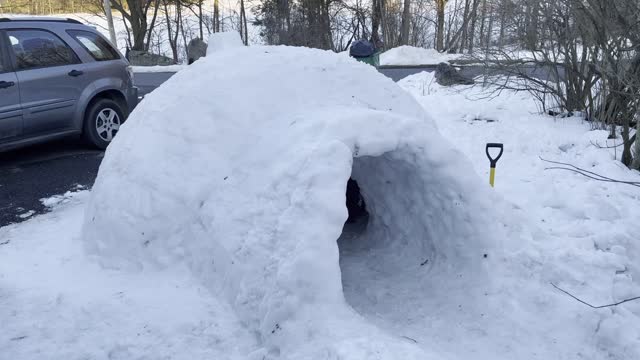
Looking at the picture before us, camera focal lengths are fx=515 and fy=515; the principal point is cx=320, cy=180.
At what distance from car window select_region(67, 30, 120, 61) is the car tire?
2.06 ft

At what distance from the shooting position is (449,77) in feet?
39.1

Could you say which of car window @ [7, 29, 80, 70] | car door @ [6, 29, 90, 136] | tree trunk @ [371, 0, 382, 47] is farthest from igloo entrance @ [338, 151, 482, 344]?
tree trunk @ [371, 0, 382, 47]

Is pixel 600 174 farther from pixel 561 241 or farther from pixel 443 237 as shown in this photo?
pixel 443 237

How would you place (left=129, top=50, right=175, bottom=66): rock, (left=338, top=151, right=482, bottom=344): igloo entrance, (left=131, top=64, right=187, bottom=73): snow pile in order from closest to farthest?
(left=338, top=151, right=482, bottom=344): igloo entrance
(left=131, top=64, right=187, bottom=73): snow pile
(left=129, top=50, right=175, bottom=66): rock

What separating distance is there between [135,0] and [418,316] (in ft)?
91.2

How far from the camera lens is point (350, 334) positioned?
279 cm

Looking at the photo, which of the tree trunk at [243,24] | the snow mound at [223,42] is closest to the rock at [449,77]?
the snow mound at [223,42]

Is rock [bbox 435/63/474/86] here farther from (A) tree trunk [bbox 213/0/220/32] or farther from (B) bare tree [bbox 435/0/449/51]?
(A) tree trunk [bbox 213/0/220/32]

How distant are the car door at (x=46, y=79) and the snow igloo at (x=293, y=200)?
2.59m

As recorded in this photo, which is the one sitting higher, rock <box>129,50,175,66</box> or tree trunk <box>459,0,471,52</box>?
tree trunk <box>459,0,471,52</box>

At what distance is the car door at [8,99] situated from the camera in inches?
232

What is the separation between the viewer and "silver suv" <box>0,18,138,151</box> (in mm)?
6051

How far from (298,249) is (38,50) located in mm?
5234

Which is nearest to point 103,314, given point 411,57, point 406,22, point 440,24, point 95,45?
point 95,45
